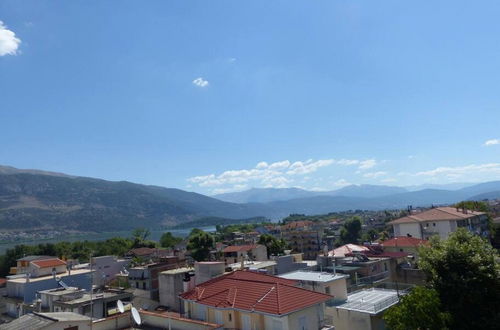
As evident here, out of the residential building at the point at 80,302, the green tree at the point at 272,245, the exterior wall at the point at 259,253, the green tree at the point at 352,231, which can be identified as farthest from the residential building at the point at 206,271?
the green tree at the point at 352,231

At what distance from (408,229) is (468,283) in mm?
42813

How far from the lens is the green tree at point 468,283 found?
19859mm

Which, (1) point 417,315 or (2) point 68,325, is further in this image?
(1) point 417,315

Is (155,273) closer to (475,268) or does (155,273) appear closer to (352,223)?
(475,268)

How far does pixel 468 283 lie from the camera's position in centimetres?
2028

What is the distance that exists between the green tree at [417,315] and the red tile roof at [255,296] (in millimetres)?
3388

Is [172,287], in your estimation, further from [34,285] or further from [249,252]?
[249,252]

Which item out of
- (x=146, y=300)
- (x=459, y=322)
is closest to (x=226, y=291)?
(x=459, y=322)

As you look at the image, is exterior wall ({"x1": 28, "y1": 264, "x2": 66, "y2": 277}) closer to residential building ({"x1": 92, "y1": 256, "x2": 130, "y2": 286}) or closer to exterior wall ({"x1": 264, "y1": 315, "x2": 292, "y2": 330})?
residential building ({"x1": 92, "y1": 256, "x2": 130, "y2": 286})

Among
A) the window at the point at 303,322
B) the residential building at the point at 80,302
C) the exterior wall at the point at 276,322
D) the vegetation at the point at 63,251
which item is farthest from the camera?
the vegetation at the point at 63,251

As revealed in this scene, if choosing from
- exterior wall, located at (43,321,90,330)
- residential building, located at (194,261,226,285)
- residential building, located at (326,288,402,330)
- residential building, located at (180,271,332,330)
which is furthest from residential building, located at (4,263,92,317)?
residential building, located at (326,288,402,330)

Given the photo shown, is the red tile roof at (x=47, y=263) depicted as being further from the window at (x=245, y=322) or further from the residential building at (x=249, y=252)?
the residential building at (x=249, y=252)

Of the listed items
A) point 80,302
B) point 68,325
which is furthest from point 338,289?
point 80,302

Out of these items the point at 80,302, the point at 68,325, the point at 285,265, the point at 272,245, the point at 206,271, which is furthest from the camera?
the point at 272,245
